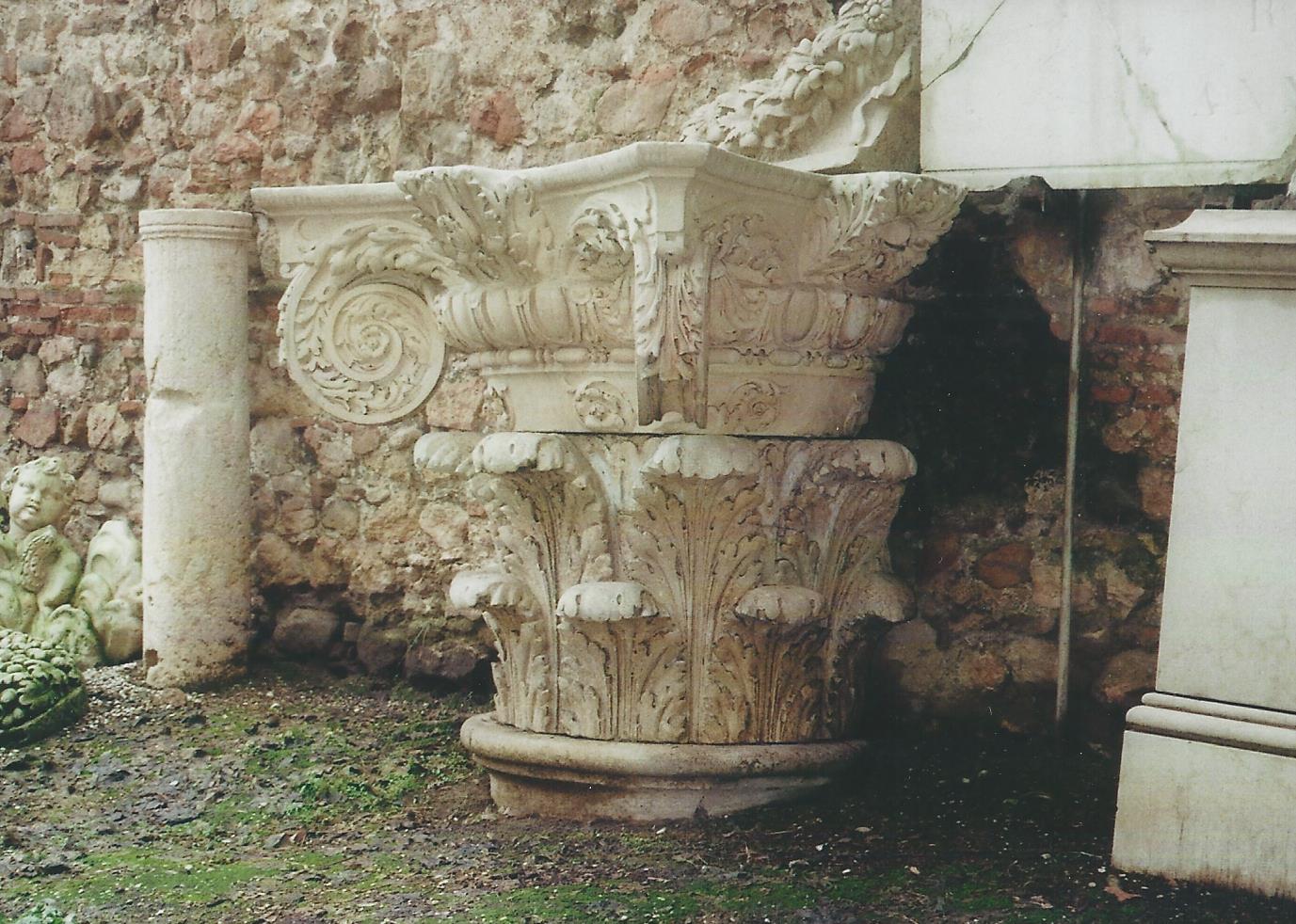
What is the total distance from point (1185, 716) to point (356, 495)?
8.90 ft

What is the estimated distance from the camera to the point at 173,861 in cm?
313

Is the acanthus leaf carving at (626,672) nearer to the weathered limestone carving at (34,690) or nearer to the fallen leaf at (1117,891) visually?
the fallen leaf at (1117,891)

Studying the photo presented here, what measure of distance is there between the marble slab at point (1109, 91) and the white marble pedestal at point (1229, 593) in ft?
1.85

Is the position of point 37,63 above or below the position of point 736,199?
above

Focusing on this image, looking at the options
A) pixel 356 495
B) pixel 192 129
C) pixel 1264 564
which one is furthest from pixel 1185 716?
pixel 192 129

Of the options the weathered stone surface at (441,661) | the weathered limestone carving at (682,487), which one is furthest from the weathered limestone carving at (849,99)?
the weathered stone surface at (441,661)

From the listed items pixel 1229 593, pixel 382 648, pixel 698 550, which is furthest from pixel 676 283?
pixel 382 648

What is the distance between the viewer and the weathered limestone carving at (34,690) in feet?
13.3

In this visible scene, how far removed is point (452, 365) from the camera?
14.7 feet

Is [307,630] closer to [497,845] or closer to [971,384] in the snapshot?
[497,845]

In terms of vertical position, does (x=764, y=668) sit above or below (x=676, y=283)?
below

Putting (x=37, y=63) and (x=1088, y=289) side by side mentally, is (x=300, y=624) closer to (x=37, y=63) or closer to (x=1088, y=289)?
(x=37, y=63)

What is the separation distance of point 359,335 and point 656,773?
1308 mm

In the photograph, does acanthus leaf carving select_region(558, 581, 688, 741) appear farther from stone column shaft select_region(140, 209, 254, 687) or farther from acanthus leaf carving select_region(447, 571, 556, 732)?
stone column shaft select_region(140, 209, 254, 687)
